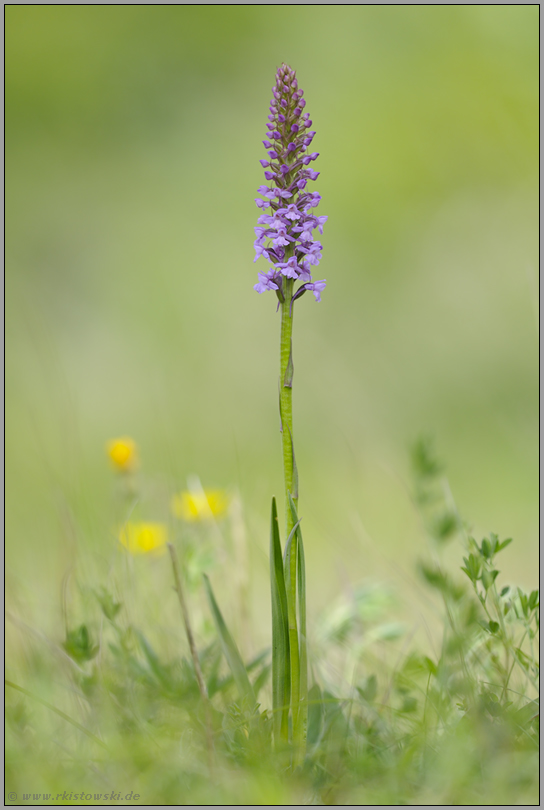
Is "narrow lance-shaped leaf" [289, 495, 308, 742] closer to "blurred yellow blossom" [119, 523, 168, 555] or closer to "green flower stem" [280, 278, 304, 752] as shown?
"green flower stem" [280, 278, 304, 752]

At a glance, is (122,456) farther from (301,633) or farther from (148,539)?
(301,633)

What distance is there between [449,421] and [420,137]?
4.42m

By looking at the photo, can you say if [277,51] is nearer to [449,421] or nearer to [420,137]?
[420,137]

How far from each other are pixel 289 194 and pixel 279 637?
50.1 inches

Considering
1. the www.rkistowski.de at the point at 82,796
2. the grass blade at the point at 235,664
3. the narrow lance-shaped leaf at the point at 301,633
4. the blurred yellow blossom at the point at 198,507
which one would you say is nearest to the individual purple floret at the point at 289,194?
the narrow lance-shaped leaf at the point at 301,633

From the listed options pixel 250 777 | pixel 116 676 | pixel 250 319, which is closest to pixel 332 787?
pixel 250 777

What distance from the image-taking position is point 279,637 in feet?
5.38

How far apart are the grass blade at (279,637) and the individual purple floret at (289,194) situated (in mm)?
669

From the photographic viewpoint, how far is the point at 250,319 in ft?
26.2

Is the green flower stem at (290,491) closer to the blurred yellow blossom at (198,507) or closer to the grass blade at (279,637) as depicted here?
the grass blade at (279,637)

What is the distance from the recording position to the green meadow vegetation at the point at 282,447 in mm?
1611

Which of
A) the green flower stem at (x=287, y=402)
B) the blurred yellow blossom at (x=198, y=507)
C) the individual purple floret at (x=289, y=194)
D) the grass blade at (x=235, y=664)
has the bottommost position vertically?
the grass blade at (x=235, y=664)

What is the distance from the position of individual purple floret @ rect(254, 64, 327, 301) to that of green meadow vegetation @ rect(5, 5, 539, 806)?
4.7 inches

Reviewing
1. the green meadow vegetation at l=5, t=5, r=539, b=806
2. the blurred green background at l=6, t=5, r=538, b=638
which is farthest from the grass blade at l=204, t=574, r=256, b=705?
the blurred green background at l=6, t=5, r=538, b=638
